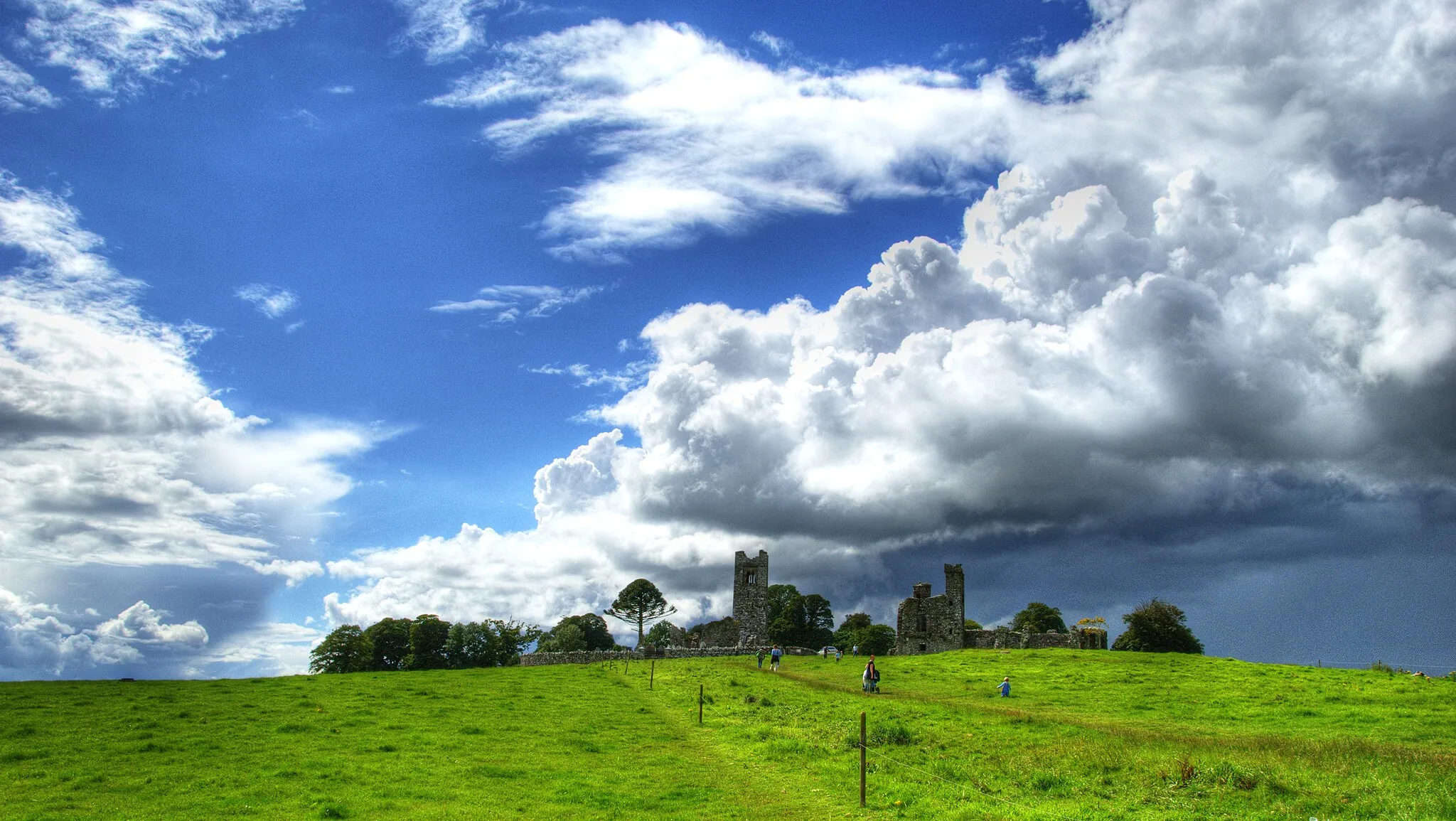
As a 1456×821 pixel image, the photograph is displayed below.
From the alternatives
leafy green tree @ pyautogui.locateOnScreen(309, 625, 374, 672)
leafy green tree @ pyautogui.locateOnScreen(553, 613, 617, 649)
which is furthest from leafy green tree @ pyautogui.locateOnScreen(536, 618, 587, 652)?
leafy green tree @ pyautogui.locateOnScreen(309, 625, 374, 672)

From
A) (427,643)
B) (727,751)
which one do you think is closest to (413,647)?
(427,643)

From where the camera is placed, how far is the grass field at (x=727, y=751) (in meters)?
19.6

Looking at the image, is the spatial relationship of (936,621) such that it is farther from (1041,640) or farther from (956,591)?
(1041,640)

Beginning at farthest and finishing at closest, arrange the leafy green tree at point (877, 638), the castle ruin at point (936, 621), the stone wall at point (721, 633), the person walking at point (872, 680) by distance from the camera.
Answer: the leafy green tree at point (877, 638) < the stone wall at point (721, 633) < the castle ruin at point (936, 621) < the person walking at point (872, 680)

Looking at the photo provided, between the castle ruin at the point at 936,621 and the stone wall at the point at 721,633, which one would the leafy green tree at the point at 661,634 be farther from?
the castle ruin at the point at 936,621

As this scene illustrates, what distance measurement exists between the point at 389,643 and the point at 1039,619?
81.1 m

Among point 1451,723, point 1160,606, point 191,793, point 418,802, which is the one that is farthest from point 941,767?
point 1160,606

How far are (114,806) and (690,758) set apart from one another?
1443 centimetres

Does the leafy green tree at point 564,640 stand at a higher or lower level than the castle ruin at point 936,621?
lower

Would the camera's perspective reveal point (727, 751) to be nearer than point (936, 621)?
Yes

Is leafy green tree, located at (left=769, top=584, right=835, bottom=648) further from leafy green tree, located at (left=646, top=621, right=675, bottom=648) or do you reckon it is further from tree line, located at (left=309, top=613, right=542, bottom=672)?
tree line, located at (left=309, top=613, right=542, bottom=672)

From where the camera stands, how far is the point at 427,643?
309 ft

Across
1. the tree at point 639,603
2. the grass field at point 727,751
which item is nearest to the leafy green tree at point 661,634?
the tree at point 639,603

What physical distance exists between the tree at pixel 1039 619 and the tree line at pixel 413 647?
2580 inches
